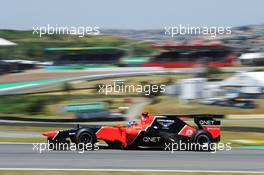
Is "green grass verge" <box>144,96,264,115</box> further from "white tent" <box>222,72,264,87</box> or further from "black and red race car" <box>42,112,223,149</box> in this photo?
"black and red race car" <box>42,112,223,149</box>

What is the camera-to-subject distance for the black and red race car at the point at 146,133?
13.0 m

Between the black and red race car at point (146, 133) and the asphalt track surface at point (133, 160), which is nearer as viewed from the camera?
the asphalt track surface at point (133, 160)

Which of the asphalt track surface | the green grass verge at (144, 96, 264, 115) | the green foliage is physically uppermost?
the green foliage

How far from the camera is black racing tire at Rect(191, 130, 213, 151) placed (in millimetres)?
13367

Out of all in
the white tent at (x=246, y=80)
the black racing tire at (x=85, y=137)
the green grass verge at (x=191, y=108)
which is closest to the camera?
the black racing tire at (x=85, y=137)

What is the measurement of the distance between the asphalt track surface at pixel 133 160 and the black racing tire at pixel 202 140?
31cm

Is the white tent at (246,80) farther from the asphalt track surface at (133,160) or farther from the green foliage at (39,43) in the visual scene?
the asphalt track surface at (133,160)

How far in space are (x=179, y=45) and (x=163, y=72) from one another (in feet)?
10.5

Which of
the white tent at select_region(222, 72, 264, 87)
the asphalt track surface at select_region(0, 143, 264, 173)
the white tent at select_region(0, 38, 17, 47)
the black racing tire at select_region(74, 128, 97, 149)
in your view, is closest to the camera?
the asphalt track surface at select_region(0, 143, 264, 173)

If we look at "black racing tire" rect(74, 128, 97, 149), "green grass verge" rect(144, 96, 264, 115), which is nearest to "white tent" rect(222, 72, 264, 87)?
"green grass verge" rect(144, 96, 264, 115)

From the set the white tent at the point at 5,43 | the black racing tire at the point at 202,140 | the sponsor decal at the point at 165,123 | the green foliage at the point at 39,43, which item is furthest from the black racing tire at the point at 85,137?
the white tent at the point at 5,43

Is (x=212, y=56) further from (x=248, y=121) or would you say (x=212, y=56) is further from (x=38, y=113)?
(x=38, y=113)

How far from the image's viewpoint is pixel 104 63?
44.2m

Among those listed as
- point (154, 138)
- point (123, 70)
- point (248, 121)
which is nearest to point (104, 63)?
point (123, 70)
